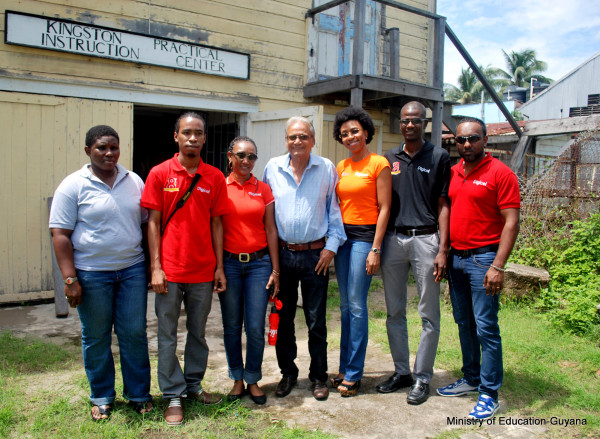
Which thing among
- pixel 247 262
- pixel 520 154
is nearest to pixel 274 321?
pixel 247 262

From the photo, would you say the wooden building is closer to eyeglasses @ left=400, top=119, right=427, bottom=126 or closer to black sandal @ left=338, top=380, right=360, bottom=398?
eyeglasses @ left=400, top=119, right=427, bottom=126

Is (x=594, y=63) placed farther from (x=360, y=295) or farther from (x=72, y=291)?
(x=72, y=291)

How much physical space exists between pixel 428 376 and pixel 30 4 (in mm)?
5444

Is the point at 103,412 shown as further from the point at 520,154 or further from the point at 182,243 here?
the point at 520,154

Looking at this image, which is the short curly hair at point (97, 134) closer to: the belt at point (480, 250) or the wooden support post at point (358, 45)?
the belt at point (480, 250)

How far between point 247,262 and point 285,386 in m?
0.93

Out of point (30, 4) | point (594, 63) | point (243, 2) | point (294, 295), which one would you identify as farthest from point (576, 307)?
point (594, 63)

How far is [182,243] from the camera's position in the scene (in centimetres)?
288

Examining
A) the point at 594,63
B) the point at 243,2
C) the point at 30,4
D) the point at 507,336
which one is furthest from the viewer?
the point at 594,63

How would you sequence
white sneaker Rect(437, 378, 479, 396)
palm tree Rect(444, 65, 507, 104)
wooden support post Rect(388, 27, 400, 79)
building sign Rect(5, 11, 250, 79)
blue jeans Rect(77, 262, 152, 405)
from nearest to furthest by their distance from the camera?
blue jeans Rect(77, 262, 152, 405)
white sneaker Rect(437, 378, 479, 396)
building sign Rect(5, 11, 250, 79)
wooden support post Rect(388, 27, 400, 79)
palm tree Rect(444, 65, 507, 104)

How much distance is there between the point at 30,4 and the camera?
5.28 metres

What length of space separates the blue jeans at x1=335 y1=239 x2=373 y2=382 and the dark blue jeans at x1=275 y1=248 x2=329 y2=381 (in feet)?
0.48

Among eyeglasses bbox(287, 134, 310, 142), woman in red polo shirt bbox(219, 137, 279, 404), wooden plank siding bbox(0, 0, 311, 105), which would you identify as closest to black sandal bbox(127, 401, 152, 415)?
woman in red polo shirt bbox(219, 137, 279, 404)

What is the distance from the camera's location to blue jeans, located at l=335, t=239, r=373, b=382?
3234 mm
